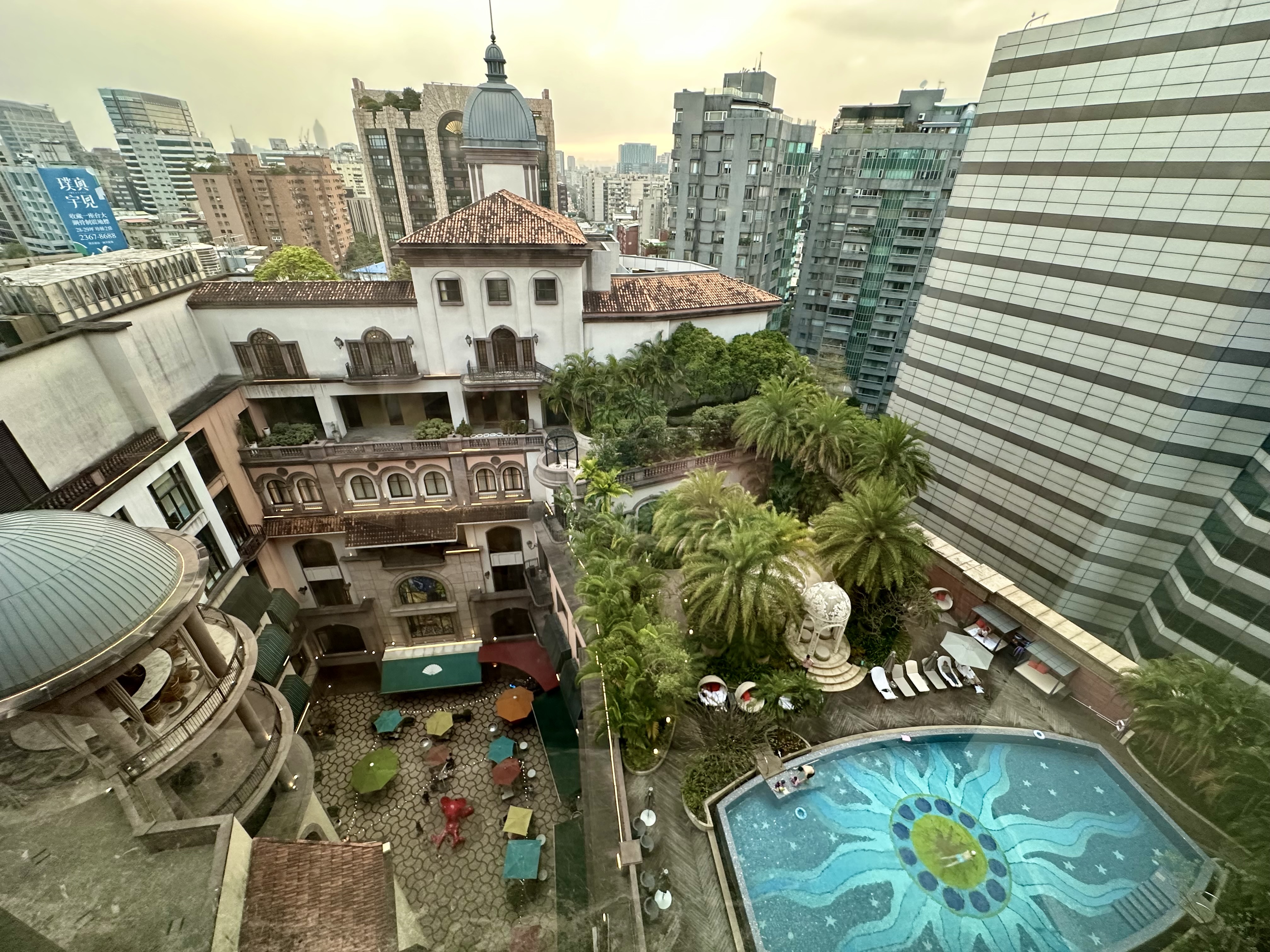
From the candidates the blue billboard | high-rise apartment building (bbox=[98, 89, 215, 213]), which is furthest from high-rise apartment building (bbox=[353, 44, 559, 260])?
high-rise apartment building (bbox=[98, 89, 215, 213])

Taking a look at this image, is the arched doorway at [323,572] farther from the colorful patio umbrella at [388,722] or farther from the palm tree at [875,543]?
the palm tree at [875,543]

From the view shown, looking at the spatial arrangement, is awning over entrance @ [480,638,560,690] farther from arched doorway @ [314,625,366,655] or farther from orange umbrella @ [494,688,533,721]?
arched doorway @ [314,625,366,655]

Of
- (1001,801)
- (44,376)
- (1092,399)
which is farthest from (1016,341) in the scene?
(44,376)

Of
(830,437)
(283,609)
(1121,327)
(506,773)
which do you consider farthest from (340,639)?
(1121,327)

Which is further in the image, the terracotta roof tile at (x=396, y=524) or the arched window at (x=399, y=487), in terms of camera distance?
the arched window at (x=399, y=487)

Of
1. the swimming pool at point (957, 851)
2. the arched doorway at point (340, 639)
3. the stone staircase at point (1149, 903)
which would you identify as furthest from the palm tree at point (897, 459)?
the arched doorway at point (340, 639)

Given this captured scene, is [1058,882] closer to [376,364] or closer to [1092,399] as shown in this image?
[1092,399]
